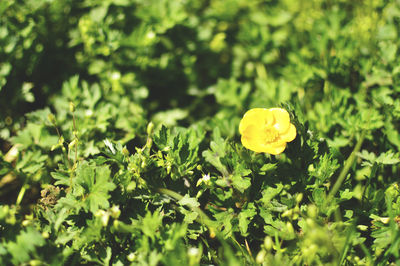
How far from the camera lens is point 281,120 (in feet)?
6.85

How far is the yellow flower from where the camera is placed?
2.03 m

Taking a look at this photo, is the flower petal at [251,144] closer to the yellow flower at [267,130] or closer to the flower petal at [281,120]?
the yellow flower at [267,130]

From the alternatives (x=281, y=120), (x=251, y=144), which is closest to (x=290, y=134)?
(x=281, y=120)

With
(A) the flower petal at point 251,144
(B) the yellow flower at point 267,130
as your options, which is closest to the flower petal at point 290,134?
(B) the yellow flower at point 267,130

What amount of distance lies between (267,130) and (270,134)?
0.11 feet

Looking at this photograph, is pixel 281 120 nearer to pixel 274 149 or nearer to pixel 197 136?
pixel 274 149

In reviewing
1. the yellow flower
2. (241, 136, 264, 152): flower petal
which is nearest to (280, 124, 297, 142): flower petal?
the yellow flower

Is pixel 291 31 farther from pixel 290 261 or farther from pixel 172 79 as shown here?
pixel 290 261

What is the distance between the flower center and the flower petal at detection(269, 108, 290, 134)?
0.03m

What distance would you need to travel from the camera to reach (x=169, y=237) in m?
1.79

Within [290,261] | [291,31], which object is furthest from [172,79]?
[290,261]

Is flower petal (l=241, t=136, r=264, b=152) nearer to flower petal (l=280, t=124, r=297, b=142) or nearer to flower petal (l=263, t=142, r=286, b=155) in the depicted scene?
flower petal (l=263, t=142, r=286, b=155)

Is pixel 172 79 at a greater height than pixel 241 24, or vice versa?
pixel 241 24

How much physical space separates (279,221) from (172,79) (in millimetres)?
1967
